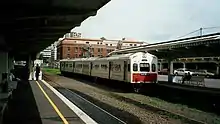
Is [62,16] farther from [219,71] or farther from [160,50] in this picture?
[219,71]

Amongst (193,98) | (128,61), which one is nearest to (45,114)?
(193,98)

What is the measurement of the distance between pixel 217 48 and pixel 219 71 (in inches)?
1098

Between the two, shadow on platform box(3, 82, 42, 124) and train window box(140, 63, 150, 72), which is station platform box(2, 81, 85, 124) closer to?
shadow on platform box(3, 82, 42, 124)

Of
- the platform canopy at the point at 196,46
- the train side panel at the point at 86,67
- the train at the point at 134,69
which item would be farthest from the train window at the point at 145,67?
the train side panel at the point at 86,67

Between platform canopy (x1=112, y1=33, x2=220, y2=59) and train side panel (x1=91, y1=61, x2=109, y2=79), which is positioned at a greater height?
platform canopy (x1=112, y1=33, x2=220, y2=59)

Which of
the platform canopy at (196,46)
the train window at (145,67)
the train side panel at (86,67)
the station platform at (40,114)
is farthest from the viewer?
the train side panel at (86,67)

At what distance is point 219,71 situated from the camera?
58.0 metres

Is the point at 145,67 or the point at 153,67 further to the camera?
the point at 153,67

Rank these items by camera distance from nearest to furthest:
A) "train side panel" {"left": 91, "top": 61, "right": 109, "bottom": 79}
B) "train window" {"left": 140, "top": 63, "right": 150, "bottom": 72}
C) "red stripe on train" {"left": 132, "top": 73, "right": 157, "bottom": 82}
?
"red stripe on train" {"left": 132, "top": 73, "right": 157, "bottom": 82}, "train window" {"left": 140, "top": 63, "right": 150, "bottom": 72}, "train side panel" {"left": 91, "top": 61, "right": 109, "bottom": 79}

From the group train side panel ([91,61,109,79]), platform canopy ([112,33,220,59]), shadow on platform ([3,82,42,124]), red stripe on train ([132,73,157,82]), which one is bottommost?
shadow on platform ([3,82,42,124])

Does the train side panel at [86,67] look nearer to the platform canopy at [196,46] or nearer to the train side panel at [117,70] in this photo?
the platform canopy at [196,46]

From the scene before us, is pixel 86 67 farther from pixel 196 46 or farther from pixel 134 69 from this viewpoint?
pixel 134 69

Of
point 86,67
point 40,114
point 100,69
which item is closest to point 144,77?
point 100,69

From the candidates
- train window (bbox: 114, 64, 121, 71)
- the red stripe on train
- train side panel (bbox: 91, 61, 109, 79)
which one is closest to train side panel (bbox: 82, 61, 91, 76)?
train side panel (bbox: 91, 61, 109, 79)
